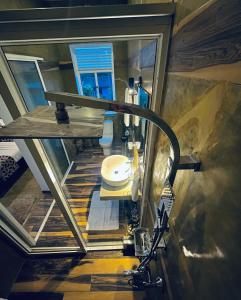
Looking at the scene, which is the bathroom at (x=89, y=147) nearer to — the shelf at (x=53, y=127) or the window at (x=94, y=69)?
the window at (x=94, y=69)

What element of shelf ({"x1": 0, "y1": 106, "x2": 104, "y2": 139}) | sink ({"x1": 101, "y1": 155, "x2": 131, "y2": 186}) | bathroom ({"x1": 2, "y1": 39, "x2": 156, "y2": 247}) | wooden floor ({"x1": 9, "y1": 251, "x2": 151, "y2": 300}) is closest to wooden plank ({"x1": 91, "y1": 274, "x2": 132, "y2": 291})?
wooden floor ({"x1": 9, "y1": 251, "x2": 151, "y2": 300})

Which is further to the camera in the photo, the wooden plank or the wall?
the wooden plank

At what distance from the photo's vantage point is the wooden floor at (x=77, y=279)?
1.50 meters

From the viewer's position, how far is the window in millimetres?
3312

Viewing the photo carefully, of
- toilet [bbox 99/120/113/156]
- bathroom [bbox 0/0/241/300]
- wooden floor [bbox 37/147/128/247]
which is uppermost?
bathroom [bbox 0/0/241/300]

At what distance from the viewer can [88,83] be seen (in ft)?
12.0

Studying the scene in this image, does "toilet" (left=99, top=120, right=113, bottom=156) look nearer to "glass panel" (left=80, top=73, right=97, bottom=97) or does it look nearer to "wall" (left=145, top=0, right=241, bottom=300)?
"glass panel" (left=80, top=73, right=97, bottom=97)

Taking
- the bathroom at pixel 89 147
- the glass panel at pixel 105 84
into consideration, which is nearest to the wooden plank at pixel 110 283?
the bathroom at pixel 89 147

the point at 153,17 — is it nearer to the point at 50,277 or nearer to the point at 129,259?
the point at 129,259

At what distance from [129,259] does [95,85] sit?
3.68 metres

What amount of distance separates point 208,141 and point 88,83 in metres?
3.78

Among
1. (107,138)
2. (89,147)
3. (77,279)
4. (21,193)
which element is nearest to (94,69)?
(107,138)

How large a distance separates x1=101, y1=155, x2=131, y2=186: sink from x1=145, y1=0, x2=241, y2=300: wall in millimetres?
945

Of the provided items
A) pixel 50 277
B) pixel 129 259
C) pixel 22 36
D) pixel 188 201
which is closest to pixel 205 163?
pixel 188 201
